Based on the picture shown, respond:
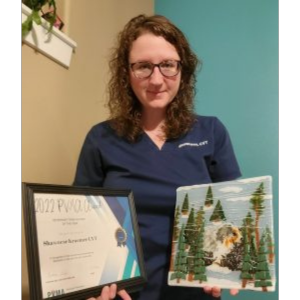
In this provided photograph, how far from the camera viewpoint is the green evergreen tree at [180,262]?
32.9 inches

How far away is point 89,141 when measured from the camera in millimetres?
1002

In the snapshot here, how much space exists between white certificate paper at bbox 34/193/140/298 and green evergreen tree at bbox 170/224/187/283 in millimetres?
89

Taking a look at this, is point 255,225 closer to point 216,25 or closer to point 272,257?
point 272,257

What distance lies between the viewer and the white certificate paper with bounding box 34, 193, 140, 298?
69cm

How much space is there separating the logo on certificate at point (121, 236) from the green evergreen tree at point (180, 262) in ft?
0.42

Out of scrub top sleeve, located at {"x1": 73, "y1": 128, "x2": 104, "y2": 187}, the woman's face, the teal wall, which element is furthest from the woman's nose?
the teal wall

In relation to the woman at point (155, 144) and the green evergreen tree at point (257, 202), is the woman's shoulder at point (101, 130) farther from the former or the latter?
the green evergreen tree at point (257, 202)

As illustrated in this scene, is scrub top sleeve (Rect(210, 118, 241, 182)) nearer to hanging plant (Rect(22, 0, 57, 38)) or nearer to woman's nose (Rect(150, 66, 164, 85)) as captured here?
woman's nose (Rect(150, 66, 164, 85))

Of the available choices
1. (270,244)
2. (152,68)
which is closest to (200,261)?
(270,244)

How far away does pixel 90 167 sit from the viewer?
983 mm

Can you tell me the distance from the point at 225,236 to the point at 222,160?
247mm

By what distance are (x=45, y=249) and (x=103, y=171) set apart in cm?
34
